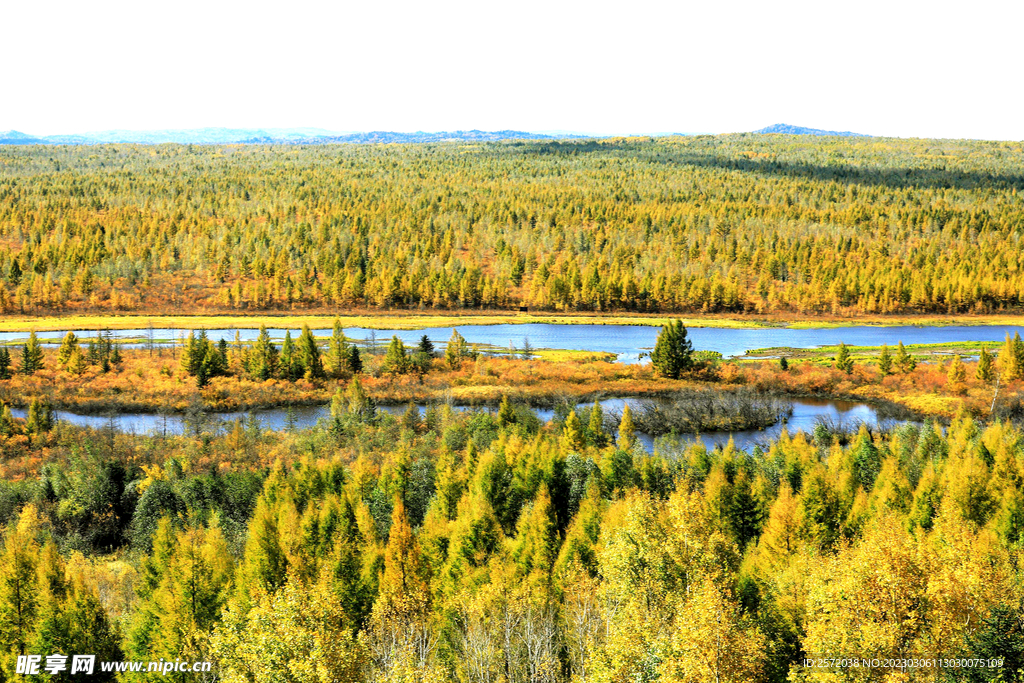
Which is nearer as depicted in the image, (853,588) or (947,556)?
(853,588)

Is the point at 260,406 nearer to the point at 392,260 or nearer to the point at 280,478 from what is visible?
the point at 280,478

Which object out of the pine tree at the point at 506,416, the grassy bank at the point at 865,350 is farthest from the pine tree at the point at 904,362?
the pine tree at the point at 506,416

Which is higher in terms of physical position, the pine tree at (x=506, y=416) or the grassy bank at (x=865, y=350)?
the pine tree at (x=506, y=416)

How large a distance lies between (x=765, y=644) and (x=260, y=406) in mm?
72220

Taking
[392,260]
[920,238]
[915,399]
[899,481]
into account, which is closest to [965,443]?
[899,481]

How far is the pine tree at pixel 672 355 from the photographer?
93.9 meters

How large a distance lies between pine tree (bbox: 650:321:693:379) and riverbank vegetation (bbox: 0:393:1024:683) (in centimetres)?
2938

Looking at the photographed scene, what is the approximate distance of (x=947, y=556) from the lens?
97.5 ft

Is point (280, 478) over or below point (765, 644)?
below

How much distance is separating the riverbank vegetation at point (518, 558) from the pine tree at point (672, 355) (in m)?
29.4

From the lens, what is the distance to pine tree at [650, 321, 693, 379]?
93938 mm

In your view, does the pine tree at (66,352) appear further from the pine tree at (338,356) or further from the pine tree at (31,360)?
the pine tree at (338,356)

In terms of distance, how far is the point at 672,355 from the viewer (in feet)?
308

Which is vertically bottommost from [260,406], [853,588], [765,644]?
[260,406]
